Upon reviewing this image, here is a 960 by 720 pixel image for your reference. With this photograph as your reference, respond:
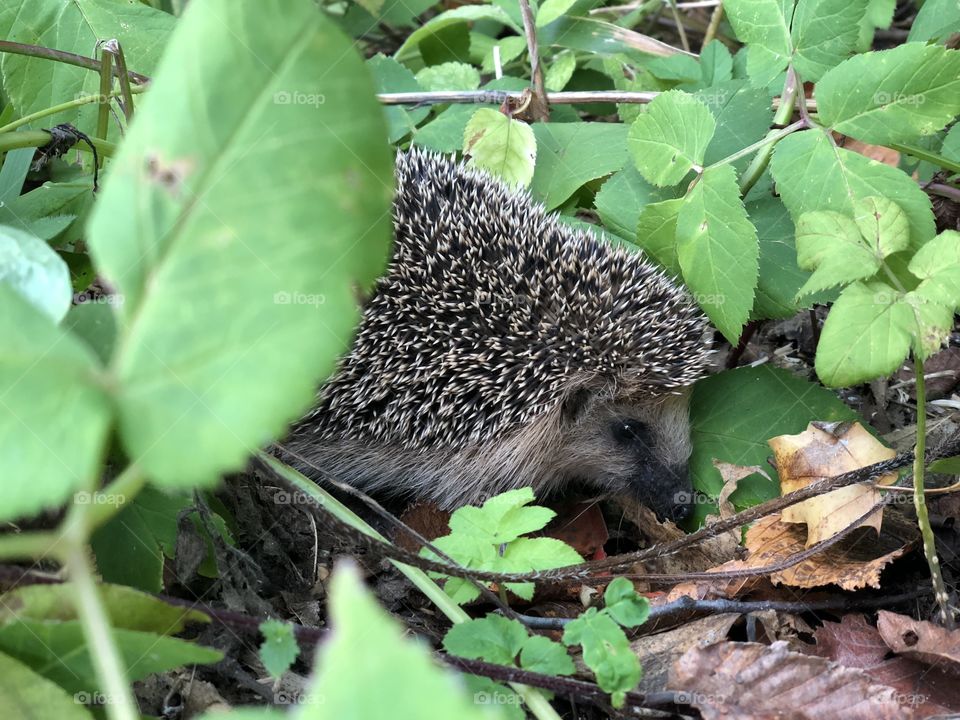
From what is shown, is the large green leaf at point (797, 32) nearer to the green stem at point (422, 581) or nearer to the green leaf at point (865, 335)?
the green leaf at point (865, 335)

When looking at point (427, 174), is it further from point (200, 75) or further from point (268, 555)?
point (200, 75)

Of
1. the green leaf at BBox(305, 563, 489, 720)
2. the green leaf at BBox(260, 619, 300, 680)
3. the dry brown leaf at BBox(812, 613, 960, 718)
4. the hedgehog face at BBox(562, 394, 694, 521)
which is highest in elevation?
the green leaf at BBox(305, 563, 489, 720)

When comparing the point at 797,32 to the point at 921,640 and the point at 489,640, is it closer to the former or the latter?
the point at 921,640

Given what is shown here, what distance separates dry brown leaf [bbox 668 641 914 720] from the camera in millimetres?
2447

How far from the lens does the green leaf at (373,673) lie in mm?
1043

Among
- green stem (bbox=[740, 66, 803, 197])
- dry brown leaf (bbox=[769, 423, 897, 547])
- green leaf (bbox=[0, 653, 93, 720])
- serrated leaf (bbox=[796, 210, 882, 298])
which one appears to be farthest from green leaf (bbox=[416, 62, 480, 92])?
green leaf (bbox=[0, 653, 93, 720])

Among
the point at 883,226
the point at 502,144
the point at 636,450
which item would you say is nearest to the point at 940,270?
the point at 883,226

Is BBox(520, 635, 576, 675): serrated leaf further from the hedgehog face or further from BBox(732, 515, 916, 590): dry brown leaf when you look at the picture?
the hedgehog face

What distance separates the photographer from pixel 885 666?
2783 mm

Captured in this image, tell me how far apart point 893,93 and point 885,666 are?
1.94 metres

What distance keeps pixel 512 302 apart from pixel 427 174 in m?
0.73

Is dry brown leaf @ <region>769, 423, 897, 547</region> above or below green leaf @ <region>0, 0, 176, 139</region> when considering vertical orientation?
below

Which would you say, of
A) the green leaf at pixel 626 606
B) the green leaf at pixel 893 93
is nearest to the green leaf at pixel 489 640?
the green leaf at pixel 626 606

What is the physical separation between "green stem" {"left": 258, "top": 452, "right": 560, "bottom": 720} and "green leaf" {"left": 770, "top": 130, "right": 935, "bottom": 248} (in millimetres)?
1825
